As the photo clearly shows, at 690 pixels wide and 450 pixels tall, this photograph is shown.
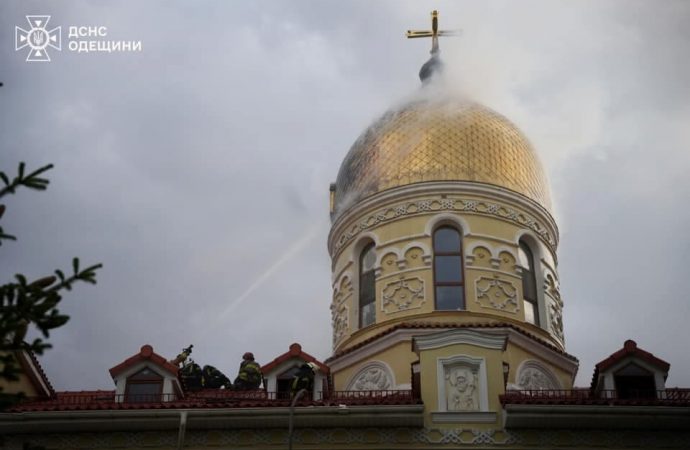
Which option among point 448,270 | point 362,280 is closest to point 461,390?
point 448,270

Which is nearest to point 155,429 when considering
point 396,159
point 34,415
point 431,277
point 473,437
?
point 34,415

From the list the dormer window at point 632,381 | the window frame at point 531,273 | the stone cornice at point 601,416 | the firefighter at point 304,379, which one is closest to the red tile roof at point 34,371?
the firefighter at point 304,379

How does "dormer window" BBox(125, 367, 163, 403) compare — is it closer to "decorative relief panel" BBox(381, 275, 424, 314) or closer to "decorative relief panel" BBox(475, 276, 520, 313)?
"decorative relief panel" BBox(381, 275, 424, 314)

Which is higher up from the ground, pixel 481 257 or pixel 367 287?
pixel 481 257

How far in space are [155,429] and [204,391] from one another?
3359mm

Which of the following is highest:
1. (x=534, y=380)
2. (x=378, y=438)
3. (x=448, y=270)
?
(x=448, y=270)

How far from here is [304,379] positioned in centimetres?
2325

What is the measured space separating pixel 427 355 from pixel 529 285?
627 centimetres

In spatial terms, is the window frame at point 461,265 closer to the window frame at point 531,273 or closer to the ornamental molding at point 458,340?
the window frame at point 531,273

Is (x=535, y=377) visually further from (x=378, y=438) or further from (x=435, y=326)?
(x=378, y=438)

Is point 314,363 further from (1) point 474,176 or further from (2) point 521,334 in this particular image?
(1) point 474,176

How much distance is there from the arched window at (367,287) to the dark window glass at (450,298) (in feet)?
6.11

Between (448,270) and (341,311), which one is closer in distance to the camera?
(448,270)

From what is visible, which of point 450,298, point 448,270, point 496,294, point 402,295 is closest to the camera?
point 450,298
